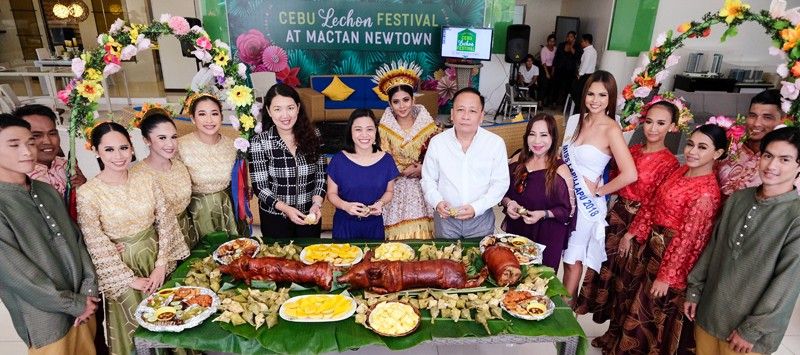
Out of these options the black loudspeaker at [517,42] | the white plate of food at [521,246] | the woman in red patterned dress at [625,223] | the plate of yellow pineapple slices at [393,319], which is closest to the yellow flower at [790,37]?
the woman in red patterned dress at [625,223]

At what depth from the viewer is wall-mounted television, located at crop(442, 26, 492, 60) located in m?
8.74

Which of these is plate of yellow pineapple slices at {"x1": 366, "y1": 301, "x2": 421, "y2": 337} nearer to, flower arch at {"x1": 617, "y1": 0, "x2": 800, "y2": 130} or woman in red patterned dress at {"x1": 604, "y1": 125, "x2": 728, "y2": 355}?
woman in red patterned dress at {"x1": 604, "y1": 125, "x2": 728, "y2": 355}

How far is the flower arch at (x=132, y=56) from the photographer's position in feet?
8.54

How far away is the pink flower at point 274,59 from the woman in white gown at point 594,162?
22.3 ft

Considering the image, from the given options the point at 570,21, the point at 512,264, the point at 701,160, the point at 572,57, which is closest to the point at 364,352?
the point at 512,264

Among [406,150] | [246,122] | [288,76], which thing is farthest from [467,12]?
[246,122]

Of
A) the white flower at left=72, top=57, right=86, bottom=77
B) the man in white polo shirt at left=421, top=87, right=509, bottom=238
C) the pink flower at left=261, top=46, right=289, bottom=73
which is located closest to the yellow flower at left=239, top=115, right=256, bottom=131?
the white flower at left=72, top=57, right=86, bottom=77

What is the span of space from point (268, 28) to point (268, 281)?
7567 mm

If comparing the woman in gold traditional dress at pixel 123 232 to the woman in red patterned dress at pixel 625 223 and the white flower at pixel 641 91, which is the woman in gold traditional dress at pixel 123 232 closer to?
the woman in red patterned dress at pixel 625 223

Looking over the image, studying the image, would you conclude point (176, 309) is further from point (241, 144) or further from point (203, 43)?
point (203, 43)

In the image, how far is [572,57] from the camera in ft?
35.6

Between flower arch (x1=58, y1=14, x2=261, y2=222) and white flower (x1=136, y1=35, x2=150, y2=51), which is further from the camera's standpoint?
white flower (x1=136, y1=35, x2=150, y2=51)

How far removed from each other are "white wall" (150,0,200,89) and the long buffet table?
11.5m

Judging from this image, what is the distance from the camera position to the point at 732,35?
2631 millimetres
